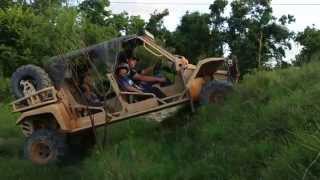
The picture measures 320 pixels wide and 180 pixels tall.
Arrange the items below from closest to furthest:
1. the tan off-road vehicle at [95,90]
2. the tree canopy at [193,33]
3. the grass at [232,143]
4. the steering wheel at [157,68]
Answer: the grass at [232,143] < the tan off-road vehicle at [95,90] < the steering wheel at [157,68] < the tree canopy at [193,33]

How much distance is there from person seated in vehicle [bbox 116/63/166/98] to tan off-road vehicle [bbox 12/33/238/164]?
96mm

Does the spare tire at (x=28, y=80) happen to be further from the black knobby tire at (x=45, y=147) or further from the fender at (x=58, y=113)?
the black knobby tire at (x=45, y=147)

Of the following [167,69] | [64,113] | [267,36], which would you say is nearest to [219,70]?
[167,69]

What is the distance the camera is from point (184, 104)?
12.9 metres

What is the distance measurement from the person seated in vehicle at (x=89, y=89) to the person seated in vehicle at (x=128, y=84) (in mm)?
656

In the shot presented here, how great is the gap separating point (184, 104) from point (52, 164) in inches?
Result: 108

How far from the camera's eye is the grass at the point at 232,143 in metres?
7.14

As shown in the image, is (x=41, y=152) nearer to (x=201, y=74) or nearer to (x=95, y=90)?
(x=95, y=90)

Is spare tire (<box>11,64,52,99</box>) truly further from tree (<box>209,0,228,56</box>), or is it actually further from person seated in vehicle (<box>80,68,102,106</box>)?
tree (<box>209,0,228,56</box>)

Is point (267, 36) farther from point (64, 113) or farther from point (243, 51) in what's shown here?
point (64, 113)

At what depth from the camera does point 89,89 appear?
13734mm

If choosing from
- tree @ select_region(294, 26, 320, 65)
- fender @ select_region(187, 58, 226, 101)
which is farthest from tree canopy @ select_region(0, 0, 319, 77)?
fender @ select_region(187, 58, 226, 101)

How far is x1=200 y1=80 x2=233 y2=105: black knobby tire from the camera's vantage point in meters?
12.2

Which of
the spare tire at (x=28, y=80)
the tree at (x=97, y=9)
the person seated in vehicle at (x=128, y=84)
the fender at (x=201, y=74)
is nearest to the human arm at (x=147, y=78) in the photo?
the person seated in vehicle at (x=128, y=84)
